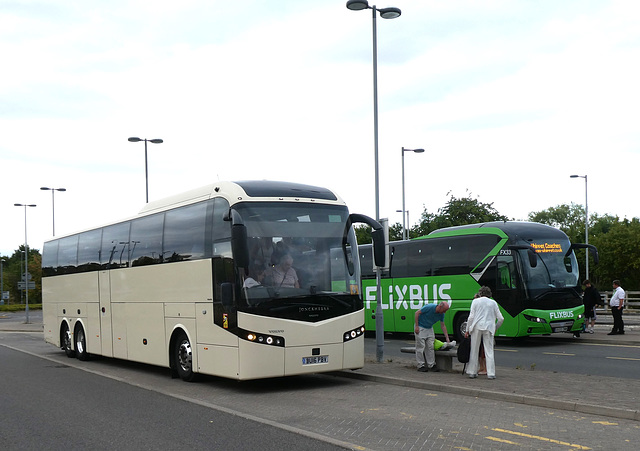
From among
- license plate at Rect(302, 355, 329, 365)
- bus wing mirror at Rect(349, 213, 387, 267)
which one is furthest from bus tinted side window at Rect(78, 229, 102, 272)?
license plate at Rect(302, 355, 329, 365)

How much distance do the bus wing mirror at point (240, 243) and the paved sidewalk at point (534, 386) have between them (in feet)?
11.3

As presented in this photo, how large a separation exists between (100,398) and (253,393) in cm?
252

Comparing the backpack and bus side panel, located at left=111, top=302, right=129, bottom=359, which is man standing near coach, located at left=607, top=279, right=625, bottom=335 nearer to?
the backpack

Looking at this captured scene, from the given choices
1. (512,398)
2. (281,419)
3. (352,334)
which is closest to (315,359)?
(352,334)

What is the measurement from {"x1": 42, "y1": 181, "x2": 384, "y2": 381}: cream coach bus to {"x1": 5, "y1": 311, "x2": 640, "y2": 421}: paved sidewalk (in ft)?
4.00

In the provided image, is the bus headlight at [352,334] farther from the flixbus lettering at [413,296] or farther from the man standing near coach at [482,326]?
the flixbus lettering at [413,296]

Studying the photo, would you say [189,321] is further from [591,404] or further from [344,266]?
[591,404]

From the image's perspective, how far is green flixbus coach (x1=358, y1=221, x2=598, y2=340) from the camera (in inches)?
822

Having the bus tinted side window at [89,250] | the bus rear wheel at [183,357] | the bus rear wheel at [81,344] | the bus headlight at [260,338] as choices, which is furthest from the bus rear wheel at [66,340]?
the bus headlight at [260,338]

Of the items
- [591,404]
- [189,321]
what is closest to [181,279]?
[189,321]

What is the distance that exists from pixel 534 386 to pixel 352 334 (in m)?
3.18

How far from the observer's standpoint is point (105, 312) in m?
18.5

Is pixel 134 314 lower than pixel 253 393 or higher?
higher

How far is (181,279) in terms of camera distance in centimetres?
1406
